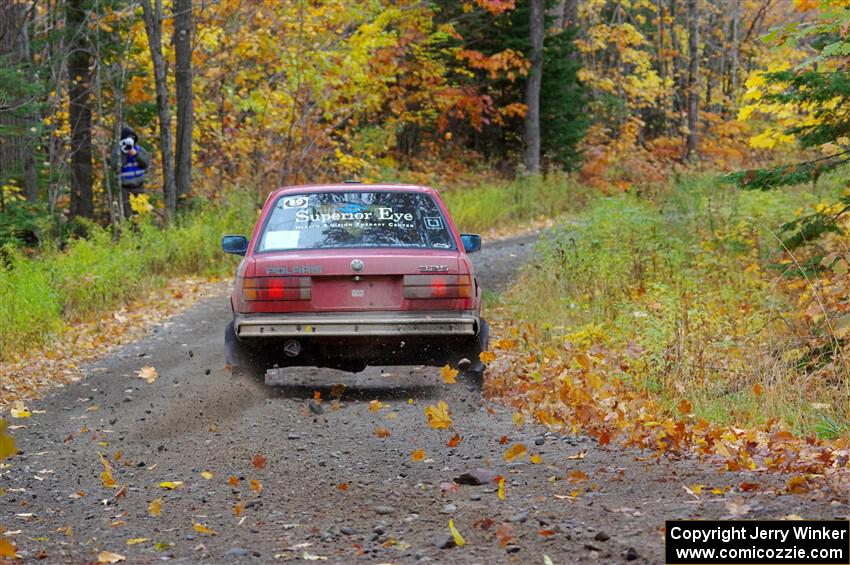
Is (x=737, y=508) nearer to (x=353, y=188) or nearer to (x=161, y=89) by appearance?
(x=353, y=188)

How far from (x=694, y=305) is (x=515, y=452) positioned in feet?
14.8

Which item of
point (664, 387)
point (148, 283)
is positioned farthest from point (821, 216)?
point (148, 283)

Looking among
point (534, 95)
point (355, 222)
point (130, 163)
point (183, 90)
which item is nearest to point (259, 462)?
point (355, 222)

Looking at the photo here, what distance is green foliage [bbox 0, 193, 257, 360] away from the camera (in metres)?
11.9

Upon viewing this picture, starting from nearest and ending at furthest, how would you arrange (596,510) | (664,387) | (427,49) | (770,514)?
(770,514)
(596,510)
(664,387)
(427,49)

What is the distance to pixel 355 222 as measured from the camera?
8914 mm

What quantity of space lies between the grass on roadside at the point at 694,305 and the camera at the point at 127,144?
903cm

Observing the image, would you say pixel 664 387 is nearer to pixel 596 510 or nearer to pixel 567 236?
pixel 596 510

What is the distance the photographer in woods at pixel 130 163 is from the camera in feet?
66.4

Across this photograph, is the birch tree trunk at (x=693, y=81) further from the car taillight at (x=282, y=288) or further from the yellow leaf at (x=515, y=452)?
the yellow leaf at (x=515, y=452)

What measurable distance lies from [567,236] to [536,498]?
10303mm

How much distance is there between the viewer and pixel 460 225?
2373cm

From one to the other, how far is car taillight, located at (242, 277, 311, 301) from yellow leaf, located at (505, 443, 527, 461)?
93.4 inches

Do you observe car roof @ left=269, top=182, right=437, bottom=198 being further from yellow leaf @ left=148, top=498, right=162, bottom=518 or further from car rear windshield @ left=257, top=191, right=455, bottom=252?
yellow leaf @ left=148, top=498, right=162, bottom=518
